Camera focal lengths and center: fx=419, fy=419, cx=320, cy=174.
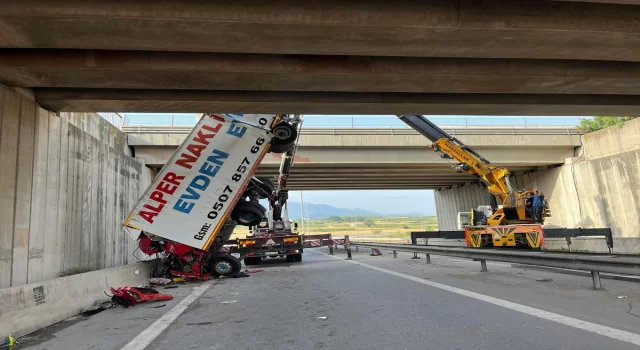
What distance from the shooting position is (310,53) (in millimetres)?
6859

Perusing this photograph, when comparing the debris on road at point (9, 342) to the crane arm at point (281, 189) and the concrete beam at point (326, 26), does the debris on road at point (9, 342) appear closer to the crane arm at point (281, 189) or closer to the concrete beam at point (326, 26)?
the concrete beam at point (326, 26)

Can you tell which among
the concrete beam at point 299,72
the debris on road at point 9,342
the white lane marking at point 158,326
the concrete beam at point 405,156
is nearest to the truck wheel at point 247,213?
the white lane marking at point 158,326

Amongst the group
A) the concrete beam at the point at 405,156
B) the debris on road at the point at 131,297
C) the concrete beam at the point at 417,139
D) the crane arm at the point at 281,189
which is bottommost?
the debris on road at the point at 131,297

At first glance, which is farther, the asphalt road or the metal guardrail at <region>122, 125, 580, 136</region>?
the metal guardrail at <region>122, 125, 580, 136</region>

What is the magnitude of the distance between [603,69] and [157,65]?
8465 millimetres

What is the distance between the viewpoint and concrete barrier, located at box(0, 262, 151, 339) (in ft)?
18.3

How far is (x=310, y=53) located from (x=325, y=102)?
2.73 meters

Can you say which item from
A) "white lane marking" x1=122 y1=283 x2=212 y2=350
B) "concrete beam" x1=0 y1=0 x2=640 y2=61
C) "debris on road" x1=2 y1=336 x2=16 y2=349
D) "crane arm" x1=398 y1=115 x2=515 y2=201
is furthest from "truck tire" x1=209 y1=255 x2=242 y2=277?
"crane arm" x1=398 y1=115 x2=515 y2=201

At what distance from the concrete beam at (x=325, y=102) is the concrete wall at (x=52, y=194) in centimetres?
96

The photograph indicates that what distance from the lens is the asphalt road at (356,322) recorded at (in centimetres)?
452

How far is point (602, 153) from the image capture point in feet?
70.9

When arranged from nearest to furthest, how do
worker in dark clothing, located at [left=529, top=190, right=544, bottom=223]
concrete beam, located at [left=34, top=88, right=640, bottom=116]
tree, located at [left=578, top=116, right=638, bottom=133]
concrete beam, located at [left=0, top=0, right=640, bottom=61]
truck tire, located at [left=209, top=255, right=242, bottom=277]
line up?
concrete beam, located at [left=0, top=0, right=640, bottom=61]
concrete beam, located at [left=34, top=88, right=640, bottom=116]
truck tire, located at [left=209, top=255, right=242, bottom=277]
worker in dark clothing, located at [left=529, top=190, right=544, bottom=223]
tree, located at [left=578, top=116, right=638, bottom=133]

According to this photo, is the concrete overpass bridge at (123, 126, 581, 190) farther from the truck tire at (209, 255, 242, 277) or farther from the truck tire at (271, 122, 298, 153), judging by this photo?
the truck tire at (209, 255, 242, 277)

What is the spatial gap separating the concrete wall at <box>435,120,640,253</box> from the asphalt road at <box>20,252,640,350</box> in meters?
14.3
